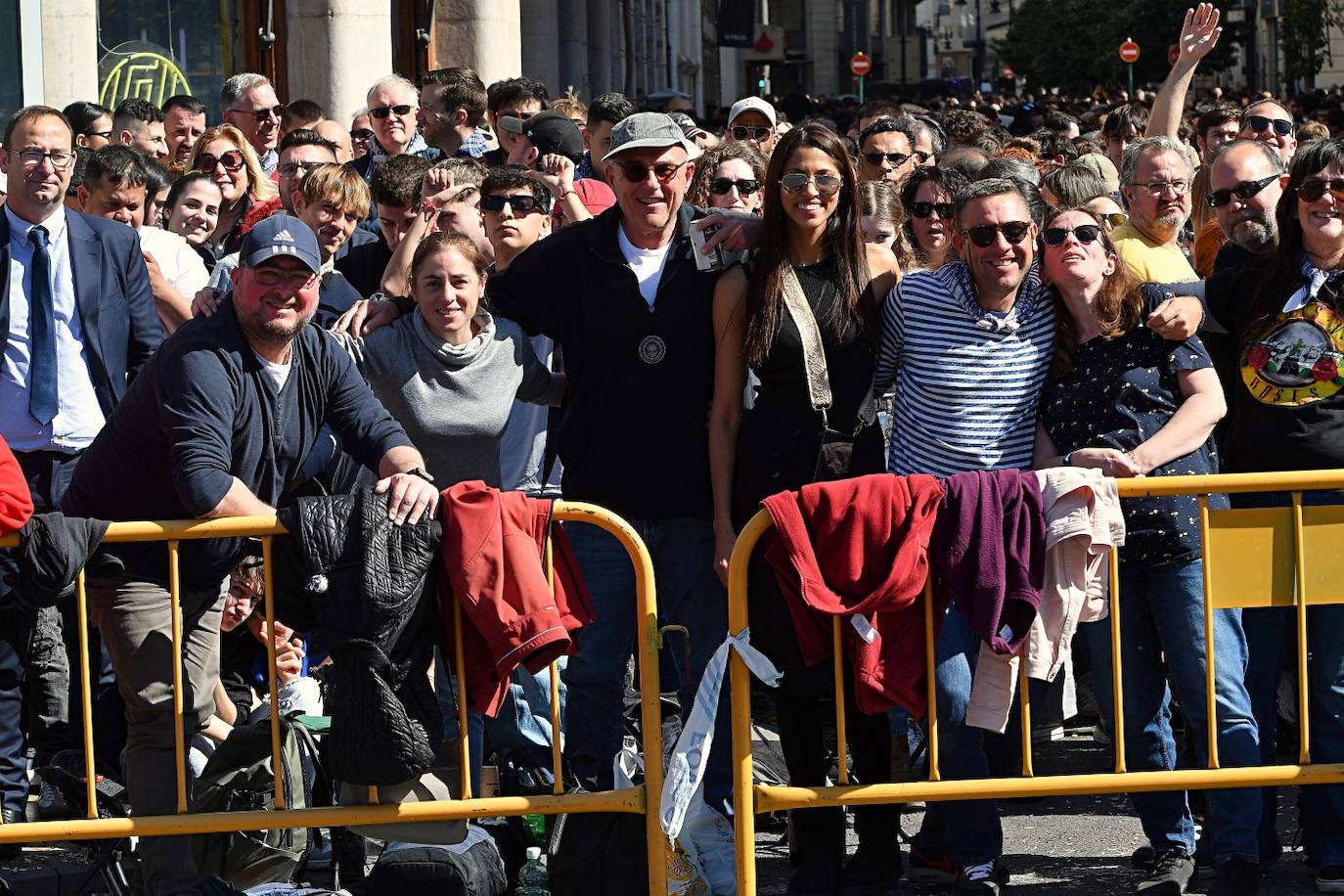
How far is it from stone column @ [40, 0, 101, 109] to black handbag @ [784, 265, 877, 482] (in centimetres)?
944

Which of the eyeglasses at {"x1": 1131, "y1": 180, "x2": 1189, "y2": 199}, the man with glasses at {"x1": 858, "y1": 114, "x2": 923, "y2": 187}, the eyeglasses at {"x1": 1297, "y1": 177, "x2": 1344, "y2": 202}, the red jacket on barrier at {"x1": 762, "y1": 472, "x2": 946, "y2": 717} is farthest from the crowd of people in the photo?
the man with glasses at {"x1": 858, "y1": 114, "x2": 923, "y2": 187}

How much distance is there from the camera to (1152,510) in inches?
223

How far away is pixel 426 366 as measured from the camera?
671cm

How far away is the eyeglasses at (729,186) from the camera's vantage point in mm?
8336

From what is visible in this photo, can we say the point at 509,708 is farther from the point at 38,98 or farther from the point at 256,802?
the point at 38,98

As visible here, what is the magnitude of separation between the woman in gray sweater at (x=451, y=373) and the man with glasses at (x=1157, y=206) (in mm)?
2256

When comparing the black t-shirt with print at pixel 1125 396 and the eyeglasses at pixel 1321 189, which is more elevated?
the eyeglasses at pixel 1321 189

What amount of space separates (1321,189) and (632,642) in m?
2.49

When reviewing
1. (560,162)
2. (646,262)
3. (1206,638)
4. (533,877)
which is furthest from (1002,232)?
(560,162)

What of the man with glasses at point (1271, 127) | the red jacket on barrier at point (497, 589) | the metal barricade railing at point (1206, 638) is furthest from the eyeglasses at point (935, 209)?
the man with glasses at point (1271, 127)

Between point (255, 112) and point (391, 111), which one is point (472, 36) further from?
point (391, 111)

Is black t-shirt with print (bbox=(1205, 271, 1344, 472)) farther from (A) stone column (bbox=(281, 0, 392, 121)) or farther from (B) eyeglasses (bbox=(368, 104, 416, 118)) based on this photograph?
(A) stone column (bbox=(281, 0, 392, 121))

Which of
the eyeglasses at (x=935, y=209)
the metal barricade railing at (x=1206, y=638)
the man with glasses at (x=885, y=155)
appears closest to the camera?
the metal barricade railing at (x=1206, y=638)

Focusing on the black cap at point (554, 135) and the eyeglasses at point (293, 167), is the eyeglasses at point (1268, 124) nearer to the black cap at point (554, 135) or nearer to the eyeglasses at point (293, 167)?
the black cap at point (554, 135)
